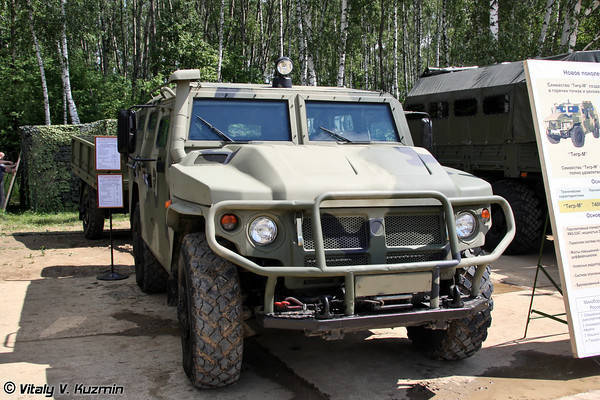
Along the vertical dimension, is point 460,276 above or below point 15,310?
above

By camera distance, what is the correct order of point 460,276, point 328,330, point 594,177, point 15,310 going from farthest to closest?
point 15,310 → point 594,177 → point 460,276 → point 328,330

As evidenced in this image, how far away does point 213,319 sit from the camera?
3.59 metres

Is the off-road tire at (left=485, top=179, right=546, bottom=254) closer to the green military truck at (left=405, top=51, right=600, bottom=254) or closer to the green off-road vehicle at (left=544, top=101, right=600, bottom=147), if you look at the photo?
the green military truck at (left=405, top=51, right=600, bottom=254)

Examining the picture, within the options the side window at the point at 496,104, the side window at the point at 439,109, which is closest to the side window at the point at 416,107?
the side window at the point at 439,109

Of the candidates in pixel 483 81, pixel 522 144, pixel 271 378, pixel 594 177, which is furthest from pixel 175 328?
pixel 483 81

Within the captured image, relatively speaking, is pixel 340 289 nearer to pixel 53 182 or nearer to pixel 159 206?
pixel 159 206

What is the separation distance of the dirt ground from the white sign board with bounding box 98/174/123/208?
1.50m

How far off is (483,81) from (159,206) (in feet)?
21.4

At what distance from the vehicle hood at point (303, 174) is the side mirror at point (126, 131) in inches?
46.3

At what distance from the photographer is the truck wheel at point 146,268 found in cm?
639

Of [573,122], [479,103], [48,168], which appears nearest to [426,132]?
[573,122]

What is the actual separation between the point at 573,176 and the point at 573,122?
0.40 m

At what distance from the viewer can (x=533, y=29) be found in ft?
64.4

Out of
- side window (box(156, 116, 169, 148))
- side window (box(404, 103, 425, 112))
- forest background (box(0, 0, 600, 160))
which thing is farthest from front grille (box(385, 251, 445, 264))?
forest background (box(0, 0, 600, 160))
